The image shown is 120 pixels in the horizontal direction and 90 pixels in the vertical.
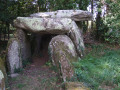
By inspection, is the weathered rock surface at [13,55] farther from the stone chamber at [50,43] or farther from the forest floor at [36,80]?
the forest floor at [36,80]

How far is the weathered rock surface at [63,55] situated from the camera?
5.02 metres

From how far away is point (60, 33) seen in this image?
7.08m

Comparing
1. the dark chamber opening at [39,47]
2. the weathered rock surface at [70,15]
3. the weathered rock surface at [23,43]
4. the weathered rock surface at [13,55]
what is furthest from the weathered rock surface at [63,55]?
the dark chamber opening at [39,47]

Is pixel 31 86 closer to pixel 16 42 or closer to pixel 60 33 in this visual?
pixel 16 42

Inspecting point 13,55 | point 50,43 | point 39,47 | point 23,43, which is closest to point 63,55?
point 50,43

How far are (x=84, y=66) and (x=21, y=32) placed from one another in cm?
349

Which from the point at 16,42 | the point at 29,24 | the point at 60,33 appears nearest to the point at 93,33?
the point at 60,33

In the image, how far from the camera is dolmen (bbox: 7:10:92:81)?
538 cm

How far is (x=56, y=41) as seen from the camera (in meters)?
6.14

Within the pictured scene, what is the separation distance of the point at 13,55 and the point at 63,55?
7.04ft

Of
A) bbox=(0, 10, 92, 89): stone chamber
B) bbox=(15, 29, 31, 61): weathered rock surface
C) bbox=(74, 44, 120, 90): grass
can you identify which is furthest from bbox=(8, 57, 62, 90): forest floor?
bbox=(74, 44, 120, 90): grass

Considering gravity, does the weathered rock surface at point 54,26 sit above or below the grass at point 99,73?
above

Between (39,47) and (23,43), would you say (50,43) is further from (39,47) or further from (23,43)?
(39,47)

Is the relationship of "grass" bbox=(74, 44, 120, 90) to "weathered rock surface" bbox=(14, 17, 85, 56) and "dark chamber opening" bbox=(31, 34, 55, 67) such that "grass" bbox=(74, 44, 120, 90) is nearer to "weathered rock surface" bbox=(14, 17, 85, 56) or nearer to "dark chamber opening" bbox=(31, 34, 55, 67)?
"weathered rock surface" bbox=(14, 17, 85, 56)
